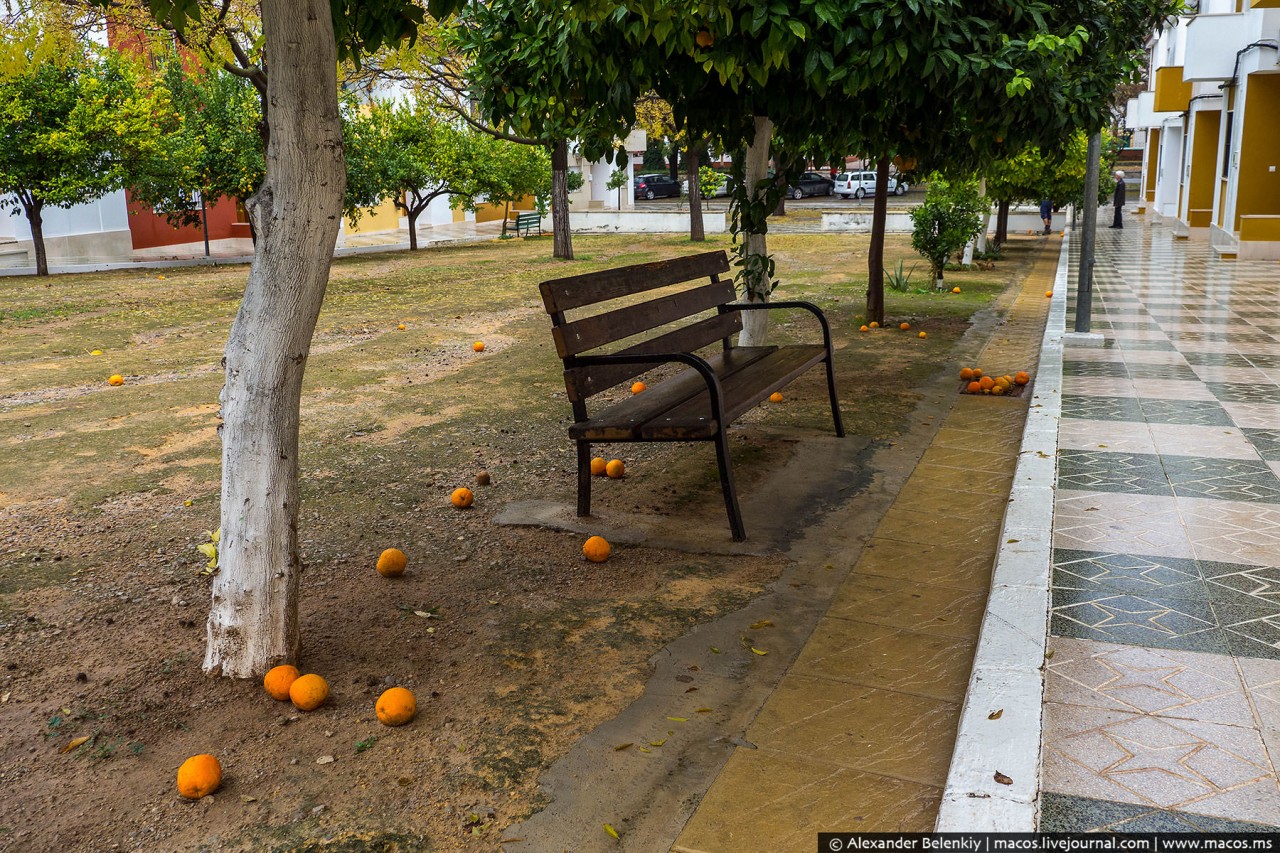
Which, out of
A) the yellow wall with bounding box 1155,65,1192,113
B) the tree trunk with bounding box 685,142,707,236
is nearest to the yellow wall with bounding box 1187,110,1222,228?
the yellow wall with bounding box 1155,65,1192,113

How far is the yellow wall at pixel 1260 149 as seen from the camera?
70.3 ft

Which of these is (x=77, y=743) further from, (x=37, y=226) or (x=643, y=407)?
(x=37, y=226)

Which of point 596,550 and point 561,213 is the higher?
point 561,213

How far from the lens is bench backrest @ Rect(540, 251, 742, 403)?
17.0 feet

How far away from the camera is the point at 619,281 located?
19.5ft

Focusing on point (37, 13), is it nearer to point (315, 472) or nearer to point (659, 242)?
point (315, 472)

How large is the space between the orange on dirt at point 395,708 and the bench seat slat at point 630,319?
2062mm

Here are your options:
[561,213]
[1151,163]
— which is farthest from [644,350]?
[1151,163]

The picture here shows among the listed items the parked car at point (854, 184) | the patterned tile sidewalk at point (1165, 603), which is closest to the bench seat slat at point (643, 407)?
the patterned tile sidewalk at point (1165, 603)

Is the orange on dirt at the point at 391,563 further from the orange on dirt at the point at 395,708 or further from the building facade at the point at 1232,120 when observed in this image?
the building facade at the point at 1232,120

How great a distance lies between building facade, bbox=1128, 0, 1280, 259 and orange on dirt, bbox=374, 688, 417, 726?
17.9 meters

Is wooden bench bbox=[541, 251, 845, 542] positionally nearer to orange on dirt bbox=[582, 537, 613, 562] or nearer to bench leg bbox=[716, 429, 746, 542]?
bench leg bbox=[716, 429, 746, 542]

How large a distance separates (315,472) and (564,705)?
11.1ft

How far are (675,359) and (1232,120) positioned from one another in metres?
24.1
